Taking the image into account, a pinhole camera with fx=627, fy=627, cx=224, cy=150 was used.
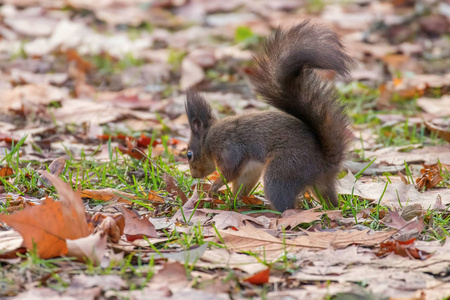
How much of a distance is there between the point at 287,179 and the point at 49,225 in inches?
44.4

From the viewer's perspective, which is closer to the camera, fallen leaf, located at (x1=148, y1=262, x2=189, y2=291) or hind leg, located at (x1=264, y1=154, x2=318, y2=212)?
fallen leaf, located at (x1=148, y1=262, x2=189, y2=291)

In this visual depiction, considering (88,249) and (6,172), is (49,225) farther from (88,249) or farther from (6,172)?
(6,172)

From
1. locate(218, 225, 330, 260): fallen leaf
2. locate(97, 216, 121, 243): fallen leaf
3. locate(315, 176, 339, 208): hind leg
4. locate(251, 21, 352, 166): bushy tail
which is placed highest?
locate(251, 21, 352, 166): bushy tail

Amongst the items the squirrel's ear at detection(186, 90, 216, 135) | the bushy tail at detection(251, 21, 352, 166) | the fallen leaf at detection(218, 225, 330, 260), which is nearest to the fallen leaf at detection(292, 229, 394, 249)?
the fallen leaf at detection(218, 225, 330, 260)

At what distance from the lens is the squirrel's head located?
3332 millimetres

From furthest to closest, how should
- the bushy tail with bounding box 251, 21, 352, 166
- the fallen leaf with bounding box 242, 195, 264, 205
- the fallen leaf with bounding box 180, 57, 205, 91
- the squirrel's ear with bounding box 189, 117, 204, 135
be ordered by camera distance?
1. the fallen leaf with bounding box 180, 57, 205, 91
2. the squirrel's ear with bounding box 189, 117, 204, 135
3. the fallen leaf with bounding box 242, 195, 264, 205
4. the bushy tail with bounding box 251, 21, 352, 166

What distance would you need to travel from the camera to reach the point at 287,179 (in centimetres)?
285

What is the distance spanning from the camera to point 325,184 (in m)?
2.93

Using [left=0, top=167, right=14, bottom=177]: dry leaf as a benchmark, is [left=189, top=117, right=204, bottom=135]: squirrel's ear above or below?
above

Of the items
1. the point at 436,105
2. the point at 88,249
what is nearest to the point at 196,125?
the point at 88,249

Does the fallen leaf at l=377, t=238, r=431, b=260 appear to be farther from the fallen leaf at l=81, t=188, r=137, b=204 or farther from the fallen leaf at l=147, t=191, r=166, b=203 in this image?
the fallen leaf at l=81, t=188, r=137, b=204

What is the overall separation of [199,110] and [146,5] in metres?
5.08

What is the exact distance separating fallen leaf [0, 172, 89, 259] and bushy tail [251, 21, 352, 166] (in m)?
1.21

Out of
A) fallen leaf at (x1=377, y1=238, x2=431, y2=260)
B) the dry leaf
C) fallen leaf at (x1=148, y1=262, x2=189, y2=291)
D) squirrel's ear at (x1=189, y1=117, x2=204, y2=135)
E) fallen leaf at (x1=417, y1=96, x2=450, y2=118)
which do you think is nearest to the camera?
fallen leaf at (x1=148, y1=262, x2=189, y2=291)
